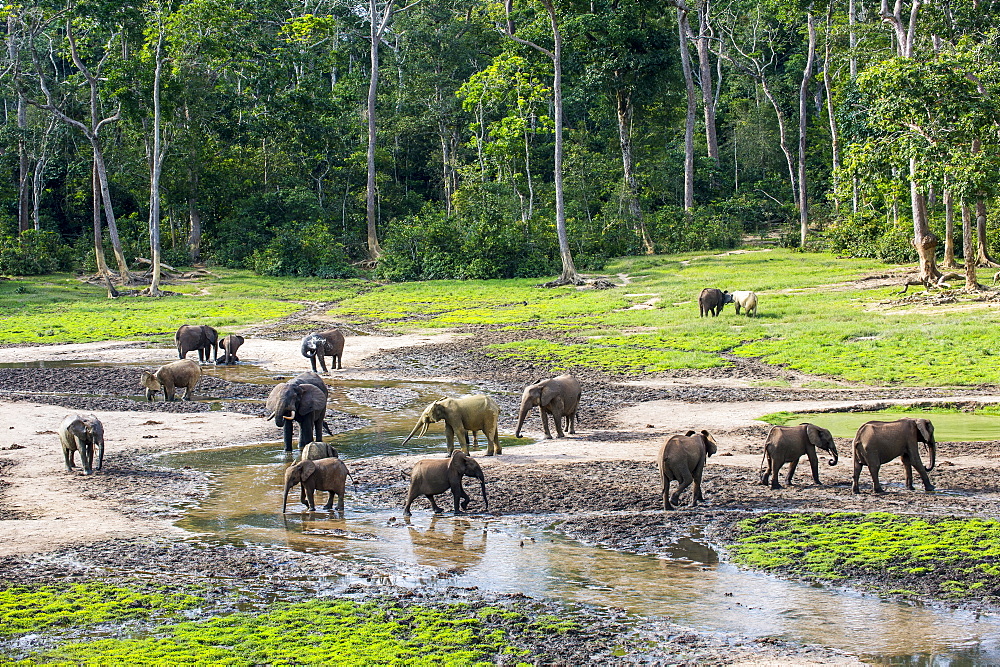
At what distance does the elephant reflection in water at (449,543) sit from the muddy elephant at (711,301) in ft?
61.5

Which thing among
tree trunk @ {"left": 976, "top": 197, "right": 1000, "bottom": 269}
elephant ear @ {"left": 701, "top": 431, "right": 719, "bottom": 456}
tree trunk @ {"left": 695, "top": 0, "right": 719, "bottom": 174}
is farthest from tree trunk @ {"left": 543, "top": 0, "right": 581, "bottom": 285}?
elephant ear @ {"left": 701, "top": 431, "right": 719, "bottom": 456}

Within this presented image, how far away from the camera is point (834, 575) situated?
9.63 metres

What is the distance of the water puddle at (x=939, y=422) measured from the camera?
49.3ft

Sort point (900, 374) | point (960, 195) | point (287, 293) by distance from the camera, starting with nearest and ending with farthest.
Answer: point (900, 374) → point (960, 195) → point (287, 293)

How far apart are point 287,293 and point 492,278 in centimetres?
944

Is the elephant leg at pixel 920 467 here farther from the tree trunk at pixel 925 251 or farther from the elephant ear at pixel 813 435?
the tree trunk at pixel 925 251

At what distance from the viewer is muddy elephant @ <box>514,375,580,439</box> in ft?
54.8

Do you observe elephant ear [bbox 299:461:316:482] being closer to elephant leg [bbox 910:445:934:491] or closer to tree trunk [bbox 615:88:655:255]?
elephant leg [bbox 910:445:934:491]

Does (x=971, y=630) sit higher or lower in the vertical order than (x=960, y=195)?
lower

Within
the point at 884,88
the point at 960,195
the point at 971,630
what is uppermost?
the point at 884,88

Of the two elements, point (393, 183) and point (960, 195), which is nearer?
point (960, 195)

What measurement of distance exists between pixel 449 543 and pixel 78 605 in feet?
12.5

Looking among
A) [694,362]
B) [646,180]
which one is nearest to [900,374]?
[694,362]

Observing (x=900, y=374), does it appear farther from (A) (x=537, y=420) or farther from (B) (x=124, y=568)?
(B) (x=124, y=568)
